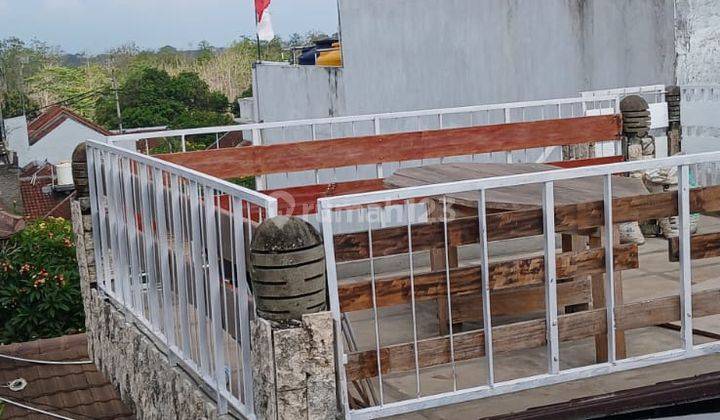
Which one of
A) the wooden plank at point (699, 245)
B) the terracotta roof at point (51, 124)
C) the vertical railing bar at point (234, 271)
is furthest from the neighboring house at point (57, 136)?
the wooden plank at point (699, 245)

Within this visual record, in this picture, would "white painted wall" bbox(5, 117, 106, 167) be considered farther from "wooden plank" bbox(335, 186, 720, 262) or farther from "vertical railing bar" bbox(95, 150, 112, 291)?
"wooden plank" bbox(335, 186, 720, 262)

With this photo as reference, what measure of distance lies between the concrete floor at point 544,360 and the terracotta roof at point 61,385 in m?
2.24

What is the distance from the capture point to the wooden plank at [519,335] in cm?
443

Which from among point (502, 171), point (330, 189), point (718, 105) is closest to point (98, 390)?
point (330, 189)

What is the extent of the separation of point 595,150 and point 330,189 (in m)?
2.92

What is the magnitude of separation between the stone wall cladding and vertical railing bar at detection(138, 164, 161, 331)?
204 millimetres

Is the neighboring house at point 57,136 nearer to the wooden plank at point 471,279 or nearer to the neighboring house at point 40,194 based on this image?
the neighboring house at point 40,194

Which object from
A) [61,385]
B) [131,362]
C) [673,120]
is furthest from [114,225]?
[673,120]

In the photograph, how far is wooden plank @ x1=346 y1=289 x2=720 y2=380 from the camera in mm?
4426

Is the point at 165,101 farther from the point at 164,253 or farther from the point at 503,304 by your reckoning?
the point at 503,304

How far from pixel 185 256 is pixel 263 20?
55.5 ft

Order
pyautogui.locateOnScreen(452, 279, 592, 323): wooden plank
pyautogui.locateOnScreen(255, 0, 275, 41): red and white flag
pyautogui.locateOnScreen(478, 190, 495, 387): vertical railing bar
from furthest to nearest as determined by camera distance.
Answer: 1. pyautogui.locateOnScreen(255, 0, 275, 41): red and white flag
2. pyautogui.locateOnScreen(452, 279, 592, 323): wooden plank
3. pyautogui.locateOnScreen(478, 190, 495, 387): vertical railing bar

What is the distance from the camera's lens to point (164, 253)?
19.7ft

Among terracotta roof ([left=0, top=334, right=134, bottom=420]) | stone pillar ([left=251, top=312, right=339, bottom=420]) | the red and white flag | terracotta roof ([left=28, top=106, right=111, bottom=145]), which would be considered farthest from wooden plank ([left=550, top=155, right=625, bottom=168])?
terracotta roof ([left=28, top=106, right=111, bottom=145])
